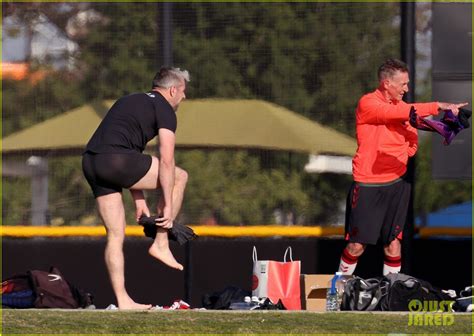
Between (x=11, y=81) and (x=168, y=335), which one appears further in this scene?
(x=11, y=81)

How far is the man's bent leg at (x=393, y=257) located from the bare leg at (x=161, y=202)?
5.65ft

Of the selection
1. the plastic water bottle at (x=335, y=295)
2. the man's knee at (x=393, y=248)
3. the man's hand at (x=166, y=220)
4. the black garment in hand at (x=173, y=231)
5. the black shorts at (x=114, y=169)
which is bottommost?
the plastic water bottle at (x=335, y=295)

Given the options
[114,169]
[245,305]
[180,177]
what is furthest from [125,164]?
[245,305]

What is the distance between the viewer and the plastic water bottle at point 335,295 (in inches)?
389

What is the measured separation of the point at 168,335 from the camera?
801 cm

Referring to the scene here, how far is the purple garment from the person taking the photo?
33.5 ft

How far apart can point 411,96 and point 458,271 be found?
1.47 metres

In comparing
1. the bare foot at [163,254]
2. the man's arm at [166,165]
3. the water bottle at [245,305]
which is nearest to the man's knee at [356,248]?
the water bottle at [245,305]

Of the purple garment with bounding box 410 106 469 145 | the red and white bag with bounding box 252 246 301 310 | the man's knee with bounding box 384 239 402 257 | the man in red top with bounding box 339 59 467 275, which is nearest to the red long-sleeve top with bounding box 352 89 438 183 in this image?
the man in red top with bounding box 339 59 467 275

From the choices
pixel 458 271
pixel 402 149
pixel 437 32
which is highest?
pixel 437 32

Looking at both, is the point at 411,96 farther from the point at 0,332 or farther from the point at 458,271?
the point at 0,332

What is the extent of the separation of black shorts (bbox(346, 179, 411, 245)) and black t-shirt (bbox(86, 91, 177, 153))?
173 centimetres

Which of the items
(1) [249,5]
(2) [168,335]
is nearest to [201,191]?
(1) [249,5]

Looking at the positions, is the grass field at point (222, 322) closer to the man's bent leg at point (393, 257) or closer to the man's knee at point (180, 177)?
the man's knee at point (180, 177)
